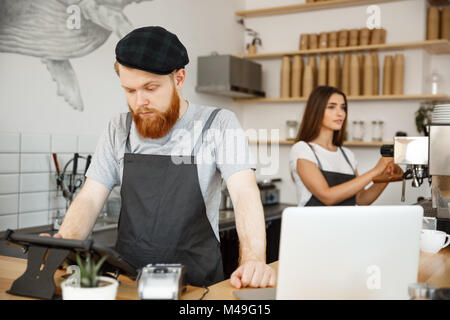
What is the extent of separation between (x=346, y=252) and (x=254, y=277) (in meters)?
0.35

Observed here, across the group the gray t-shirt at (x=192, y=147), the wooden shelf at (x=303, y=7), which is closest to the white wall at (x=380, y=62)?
the wooden shelf at (x=303, y=7)

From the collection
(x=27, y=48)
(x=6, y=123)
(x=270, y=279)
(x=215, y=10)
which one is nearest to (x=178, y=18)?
(x=215, y=10)

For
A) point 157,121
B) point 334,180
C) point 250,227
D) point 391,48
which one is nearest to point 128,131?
point 157,121

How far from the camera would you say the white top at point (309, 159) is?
324 centimetres

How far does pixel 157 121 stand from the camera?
1853 millimetres

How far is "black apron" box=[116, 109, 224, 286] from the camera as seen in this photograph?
1880mm

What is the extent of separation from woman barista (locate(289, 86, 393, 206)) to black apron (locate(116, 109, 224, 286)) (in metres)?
1.37

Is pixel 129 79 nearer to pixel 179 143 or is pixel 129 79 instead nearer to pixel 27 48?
pixel 179 143

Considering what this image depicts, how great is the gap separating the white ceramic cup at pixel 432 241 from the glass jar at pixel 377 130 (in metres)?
2.57

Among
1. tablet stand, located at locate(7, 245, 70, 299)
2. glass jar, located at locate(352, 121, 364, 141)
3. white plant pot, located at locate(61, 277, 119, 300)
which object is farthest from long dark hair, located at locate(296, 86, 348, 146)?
white plant pot, located at locate(61, 277, 119, 300)

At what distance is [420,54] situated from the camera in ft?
14.2

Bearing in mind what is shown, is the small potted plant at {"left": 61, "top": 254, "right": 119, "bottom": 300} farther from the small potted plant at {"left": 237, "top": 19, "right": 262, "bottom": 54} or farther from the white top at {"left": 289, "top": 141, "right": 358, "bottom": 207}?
the small potted plant at {"left": 237, "top": 19, "right": 262, "bottom": 54}

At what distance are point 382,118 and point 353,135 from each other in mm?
290

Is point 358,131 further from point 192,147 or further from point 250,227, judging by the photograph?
point 250,227
